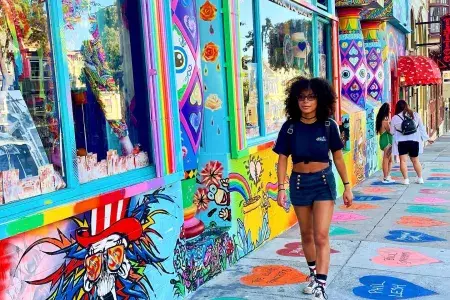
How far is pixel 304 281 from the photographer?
4.81 m

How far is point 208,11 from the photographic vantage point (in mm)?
5180

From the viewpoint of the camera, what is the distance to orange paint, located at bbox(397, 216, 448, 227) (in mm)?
6784

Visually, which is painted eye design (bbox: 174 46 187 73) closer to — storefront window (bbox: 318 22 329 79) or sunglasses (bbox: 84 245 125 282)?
sunglasses (bbox: 84 245 125 282)

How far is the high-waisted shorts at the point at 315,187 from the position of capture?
13.8ft

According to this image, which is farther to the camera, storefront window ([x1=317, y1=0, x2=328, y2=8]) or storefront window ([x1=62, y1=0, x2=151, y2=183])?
storefront window ([x1=317, y1=0, x2=328, y2=8])

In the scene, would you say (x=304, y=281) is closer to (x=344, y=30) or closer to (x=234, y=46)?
(x=234, y=46)

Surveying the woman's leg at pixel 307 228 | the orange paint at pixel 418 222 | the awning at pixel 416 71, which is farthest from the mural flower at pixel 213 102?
the awning at pixel 416 71

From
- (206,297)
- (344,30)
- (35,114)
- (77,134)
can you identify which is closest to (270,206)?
(206,297)

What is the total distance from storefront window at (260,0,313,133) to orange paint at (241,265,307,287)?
→ 187 centimetres

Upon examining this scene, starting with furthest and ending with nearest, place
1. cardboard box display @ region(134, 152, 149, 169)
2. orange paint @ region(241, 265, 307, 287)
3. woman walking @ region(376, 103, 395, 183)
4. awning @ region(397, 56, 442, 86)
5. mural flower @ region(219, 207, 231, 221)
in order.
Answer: awning @ region(397, 56, 442, 86) → woman walking @ region(376, 103, 395, 183) → mural flower @ region(219, 207, 231, 221) → orange paint @ region(241, 265, 307, 287) → cardboard box display @ region(134, 152, 149, 169)

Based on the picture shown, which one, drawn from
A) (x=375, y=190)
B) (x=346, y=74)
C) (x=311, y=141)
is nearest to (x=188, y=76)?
(x=311, y=141)

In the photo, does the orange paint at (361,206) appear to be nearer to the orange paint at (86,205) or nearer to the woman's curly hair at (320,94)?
the woman's curly hair at (320,94)

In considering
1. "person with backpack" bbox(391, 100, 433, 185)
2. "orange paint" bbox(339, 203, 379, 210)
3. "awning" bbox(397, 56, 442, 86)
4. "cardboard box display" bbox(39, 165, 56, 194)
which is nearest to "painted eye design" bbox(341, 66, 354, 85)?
"person with backpack" bbox(391, 100, 433, 185)

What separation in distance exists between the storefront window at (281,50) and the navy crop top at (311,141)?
206 cm
